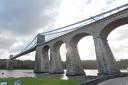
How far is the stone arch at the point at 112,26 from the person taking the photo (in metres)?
50.3

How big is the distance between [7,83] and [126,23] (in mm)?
47040

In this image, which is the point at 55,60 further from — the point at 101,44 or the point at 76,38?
the point at 101,44

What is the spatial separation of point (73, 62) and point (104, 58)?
55.6 feet

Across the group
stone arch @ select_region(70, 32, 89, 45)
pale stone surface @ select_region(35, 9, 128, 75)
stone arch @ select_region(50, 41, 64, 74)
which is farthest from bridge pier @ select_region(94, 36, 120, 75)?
stone arch @ select_region(50, 41, 64, 74)

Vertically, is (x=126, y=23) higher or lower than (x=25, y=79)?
higher

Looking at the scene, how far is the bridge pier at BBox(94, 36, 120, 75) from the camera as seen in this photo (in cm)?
5200

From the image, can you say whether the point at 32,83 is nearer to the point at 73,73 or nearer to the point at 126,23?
the point at 126,23

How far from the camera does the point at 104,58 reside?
52.8 m

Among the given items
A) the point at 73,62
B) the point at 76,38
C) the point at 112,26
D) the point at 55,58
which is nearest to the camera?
the point at 112,26

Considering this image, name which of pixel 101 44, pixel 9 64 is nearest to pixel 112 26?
pixel 101 44

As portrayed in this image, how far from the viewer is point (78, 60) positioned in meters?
68.9

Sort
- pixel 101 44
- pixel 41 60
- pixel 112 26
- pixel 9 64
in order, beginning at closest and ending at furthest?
pixel 112 26
pixel 101 44
pixel 41 60
pixel 9 64

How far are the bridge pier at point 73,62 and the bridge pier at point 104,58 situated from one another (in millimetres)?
14155

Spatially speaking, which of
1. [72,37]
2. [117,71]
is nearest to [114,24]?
[117,71]
